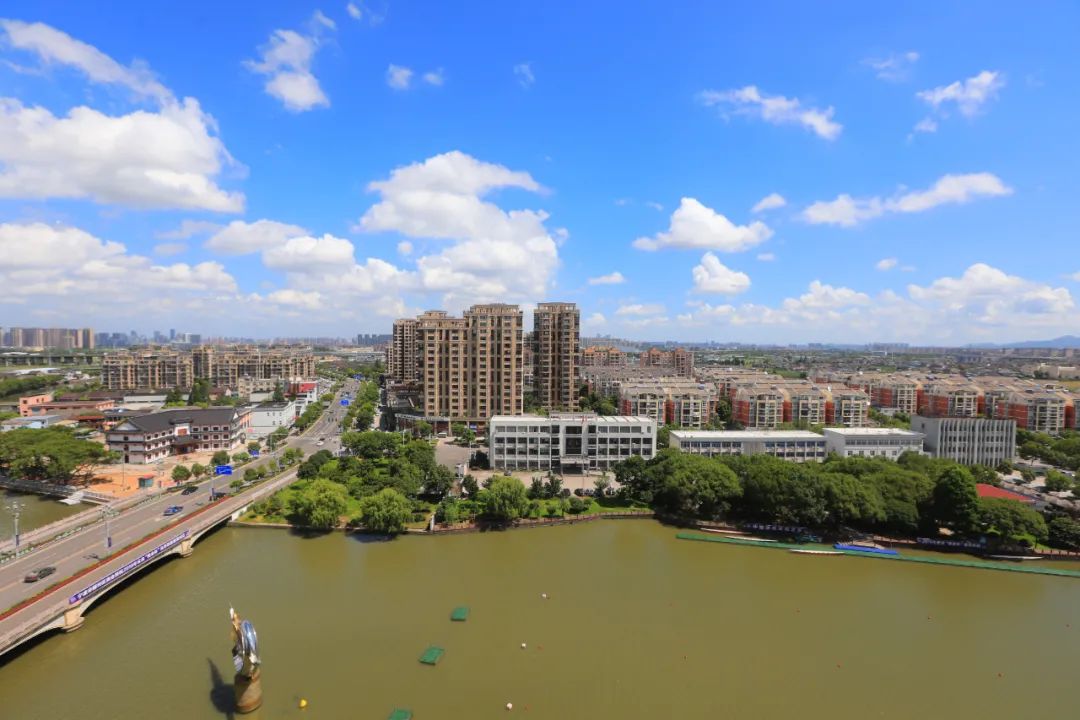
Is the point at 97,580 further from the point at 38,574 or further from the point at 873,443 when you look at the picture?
the point at 873,443

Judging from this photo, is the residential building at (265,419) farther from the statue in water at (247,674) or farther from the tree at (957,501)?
the tree at (957,501)

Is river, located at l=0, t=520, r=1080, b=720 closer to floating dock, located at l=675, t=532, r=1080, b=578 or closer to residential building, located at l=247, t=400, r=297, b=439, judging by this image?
floating dock, located at l=675, t=532, r=1080, b=578

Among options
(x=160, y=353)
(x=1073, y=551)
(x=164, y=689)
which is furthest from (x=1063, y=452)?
(x=160, y=353)

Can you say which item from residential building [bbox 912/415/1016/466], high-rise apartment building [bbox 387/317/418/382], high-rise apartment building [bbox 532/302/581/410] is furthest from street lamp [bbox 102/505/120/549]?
residential building [bbox 912/415/1016/466]

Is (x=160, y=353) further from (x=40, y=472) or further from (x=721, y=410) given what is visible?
(x=721, y=410)

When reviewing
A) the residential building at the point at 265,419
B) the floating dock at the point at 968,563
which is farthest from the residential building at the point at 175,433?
the floating dock at the point at 968,563
